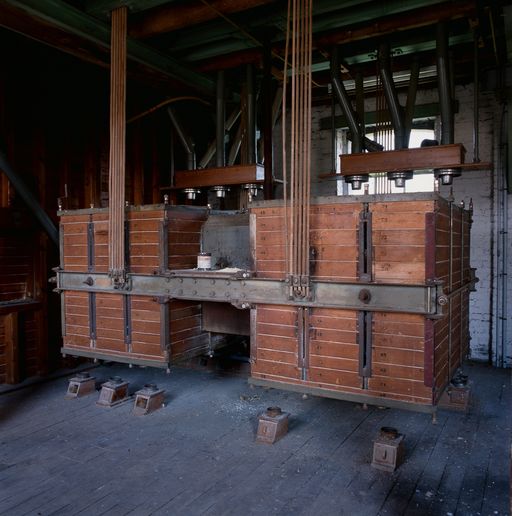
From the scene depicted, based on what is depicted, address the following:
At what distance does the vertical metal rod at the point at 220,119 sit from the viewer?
17.2 feet

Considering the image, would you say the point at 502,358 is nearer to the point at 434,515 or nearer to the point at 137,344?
the point at 434,515

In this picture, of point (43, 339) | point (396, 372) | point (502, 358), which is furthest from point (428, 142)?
point (43, 339)

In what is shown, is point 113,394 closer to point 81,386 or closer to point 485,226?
point 81,386

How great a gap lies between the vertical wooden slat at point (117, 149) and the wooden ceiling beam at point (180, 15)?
0.38 meters

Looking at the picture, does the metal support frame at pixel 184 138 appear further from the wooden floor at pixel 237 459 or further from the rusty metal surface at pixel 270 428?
the rusty metal surface at pixel 270 428

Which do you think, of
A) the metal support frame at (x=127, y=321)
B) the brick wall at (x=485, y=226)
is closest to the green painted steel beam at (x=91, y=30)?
the metal support frame at (x=127, y=321)

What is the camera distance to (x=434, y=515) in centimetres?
223

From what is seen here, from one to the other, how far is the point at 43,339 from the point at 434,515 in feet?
12.0

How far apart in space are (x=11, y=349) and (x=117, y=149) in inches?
83.2

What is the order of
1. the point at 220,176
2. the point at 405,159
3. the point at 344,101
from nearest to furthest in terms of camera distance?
the point at 405,159 → the point at 344,101 → the point at 220,176

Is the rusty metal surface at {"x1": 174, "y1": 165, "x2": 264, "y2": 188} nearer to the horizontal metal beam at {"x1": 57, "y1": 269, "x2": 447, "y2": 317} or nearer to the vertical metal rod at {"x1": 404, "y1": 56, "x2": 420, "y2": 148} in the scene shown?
the vertical metal rod at {"x1": 404, "y1": 56, "x2": 420, "y2": 148}

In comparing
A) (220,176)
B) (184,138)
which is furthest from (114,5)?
(184,138)

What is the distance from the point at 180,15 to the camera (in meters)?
3.84

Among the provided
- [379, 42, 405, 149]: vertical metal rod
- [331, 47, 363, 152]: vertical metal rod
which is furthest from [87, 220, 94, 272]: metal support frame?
[379, 42, 405, 149]: vertical metal rod
